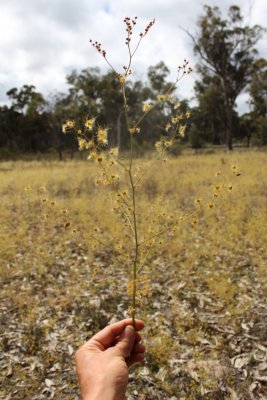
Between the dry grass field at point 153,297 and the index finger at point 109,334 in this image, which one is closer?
the index finger at point 109,334

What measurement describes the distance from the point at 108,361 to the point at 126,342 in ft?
0.53

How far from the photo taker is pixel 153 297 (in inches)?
200

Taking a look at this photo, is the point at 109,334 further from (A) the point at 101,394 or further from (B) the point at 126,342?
(A) the point at 101,394

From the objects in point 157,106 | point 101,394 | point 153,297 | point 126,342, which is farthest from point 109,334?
point 157,106

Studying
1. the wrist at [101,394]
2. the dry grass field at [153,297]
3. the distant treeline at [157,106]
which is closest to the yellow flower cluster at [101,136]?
the dry grass field at [153,297]

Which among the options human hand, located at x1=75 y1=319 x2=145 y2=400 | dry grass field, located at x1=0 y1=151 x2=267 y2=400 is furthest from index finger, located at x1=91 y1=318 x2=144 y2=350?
dry grass field, located at x1=0 y1=151 x2=267 y2=400

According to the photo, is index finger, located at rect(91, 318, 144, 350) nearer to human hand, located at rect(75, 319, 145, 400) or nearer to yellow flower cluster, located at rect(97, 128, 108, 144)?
human hand, located at rect(75, 319, 145, 400)

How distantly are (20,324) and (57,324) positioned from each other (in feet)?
1.60

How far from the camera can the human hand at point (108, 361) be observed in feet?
4.83

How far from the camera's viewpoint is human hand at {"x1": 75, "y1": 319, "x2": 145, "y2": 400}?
1.47m

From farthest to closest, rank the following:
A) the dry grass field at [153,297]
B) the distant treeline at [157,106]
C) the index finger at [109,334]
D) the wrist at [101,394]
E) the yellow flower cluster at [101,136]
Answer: the distant treeline at [157,106]
the dry grass field at [153,297]
the index finger at [109,334]
the yellow flower cluster at [101,136]
the wrist at [101,394]

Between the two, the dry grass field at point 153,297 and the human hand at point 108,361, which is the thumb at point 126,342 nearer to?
the human hand at point 108,361

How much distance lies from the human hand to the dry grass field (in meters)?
0.27

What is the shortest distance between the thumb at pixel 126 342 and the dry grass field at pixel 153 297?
0.23 meters
